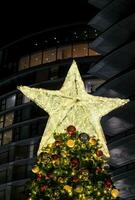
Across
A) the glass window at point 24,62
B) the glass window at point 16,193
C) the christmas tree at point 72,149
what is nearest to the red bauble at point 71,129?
the christmas tree at point 72,149

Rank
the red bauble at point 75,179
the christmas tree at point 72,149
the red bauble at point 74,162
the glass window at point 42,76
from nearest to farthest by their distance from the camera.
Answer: the red bauble at point 75,179 < the christmas tree at point 72,149 < the red bauble at point 74,162 < the glass window at point 42,76

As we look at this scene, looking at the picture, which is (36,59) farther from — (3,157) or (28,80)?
(3,157)

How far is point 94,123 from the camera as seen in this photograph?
1509 centimetres

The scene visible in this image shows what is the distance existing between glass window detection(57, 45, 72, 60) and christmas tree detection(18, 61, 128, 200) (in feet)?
164

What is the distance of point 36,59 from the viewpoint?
67375 millimetres

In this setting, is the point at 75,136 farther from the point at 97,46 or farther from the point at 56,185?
the point at 97,46

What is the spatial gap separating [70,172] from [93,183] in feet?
2.62

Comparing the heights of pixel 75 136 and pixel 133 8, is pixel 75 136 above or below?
below

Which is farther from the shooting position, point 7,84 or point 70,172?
point 7,84

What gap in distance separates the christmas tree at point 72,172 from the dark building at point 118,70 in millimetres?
16081

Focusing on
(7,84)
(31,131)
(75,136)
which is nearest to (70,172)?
(75,136)

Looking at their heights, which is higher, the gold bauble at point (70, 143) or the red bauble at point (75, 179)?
the gold bauble at point (70, 143)

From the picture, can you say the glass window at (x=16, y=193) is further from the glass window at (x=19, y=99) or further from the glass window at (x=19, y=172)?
the glass window at (x=19, y=99)

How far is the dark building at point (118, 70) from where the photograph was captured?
32031 millimetres
